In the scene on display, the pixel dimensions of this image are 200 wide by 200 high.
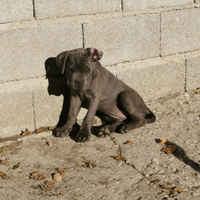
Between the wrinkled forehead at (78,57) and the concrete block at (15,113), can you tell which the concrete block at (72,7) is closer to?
the wrinkled forehead at (78,57)

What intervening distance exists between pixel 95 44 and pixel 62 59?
65 centimetres

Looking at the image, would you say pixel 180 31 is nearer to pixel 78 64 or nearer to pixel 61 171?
pixel 78 64

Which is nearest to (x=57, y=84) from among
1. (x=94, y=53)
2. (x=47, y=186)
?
(x=94, y=53)

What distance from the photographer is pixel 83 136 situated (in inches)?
186

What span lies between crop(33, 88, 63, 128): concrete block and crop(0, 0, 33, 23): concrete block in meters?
0.95

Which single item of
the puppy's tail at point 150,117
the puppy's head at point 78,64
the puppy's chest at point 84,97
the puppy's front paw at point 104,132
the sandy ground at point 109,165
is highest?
the puppy's head at point 78,64

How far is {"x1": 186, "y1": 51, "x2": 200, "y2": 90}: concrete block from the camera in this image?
6.07 m

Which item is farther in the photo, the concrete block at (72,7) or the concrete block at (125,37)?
the concrete block at (125,37)

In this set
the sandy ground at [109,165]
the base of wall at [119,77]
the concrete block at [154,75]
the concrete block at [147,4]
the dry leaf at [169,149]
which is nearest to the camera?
the sandy ground at [109,165]

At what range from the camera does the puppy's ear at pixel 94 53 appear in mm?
4633

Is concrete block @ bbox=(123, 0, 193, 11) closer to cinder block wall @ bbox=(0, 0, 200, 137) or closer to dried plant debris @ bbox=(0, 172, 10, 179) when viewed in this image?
cinder block wall @ bbox=(0, 0, 200, 137)

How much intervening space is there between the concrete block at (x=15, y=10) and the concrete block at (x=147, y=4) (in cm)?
139

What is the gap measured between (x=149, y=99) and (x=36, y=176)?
8.37ft

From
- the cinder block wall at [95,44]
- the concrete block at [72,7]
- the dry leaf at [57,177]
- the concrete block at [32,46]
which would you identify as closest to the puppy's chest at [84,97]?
the cinder block wall at [95,44]
